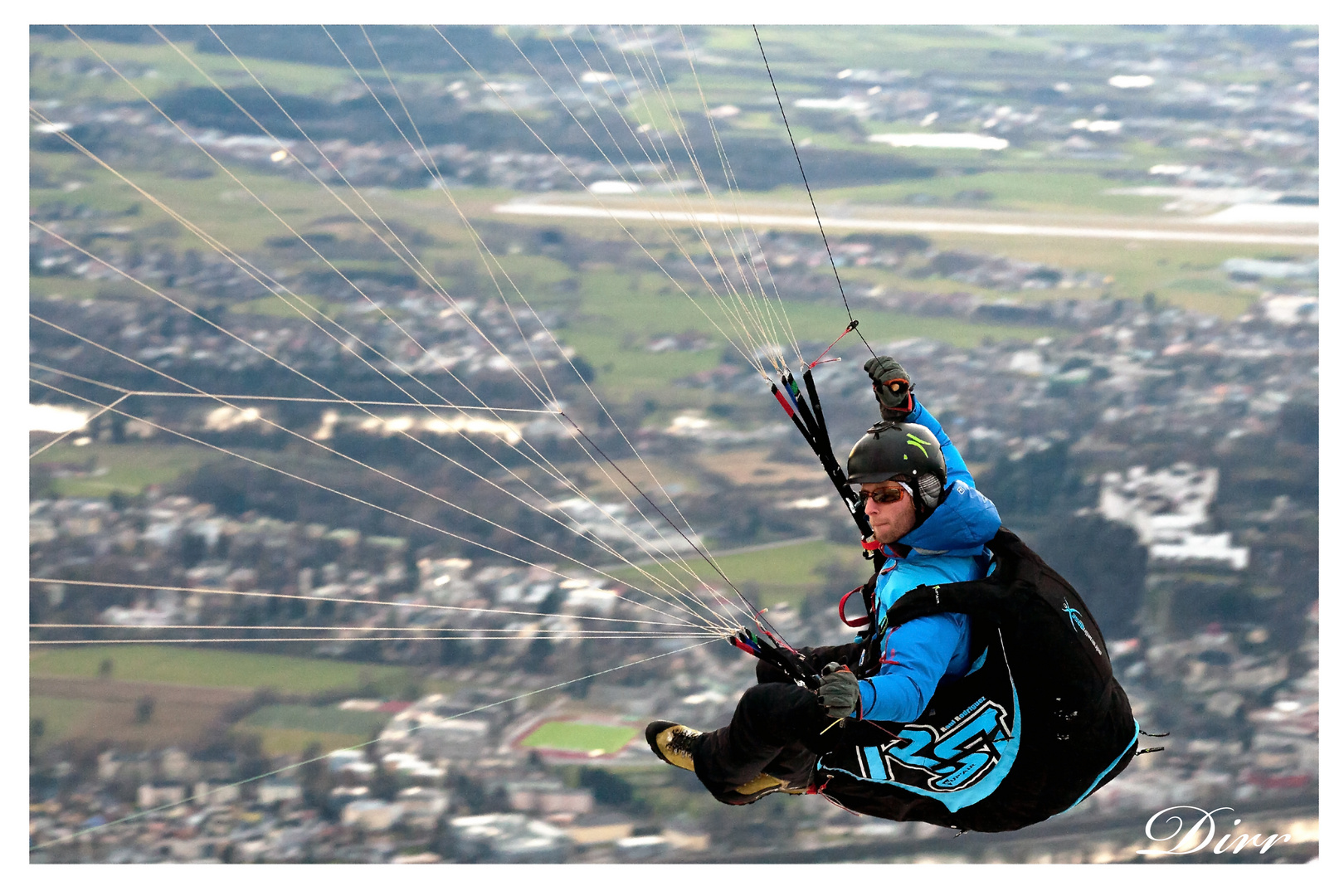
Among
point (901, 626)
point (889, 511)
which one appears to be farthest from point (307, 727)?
point (901, 626)

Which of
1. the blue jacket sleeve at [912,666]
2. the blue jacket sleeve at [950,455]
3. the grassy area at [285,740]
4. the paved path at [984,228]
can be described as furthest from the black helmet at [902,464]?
the paved path at [984,228]

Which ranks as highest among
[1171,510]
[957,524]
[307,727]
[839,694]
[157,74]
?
[157,74]

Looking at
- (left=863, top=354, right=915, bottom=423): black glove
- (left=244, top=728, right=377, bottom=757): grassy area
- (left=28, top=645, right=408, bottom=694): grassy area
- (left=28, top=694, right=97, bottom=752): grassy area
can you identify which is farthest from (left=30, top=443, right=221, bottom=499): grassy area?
(left=863, top=354, right=915, bottom=423): black glove

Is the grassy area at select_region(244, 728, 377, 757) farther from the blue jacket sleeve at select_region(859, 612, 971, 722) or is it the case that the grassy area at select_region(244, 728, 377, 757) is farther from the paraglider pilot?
the blue jacket sleeve at select_region(859, 612, 971, 722)

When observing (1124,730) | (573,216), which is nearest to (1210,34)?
(573,216)
